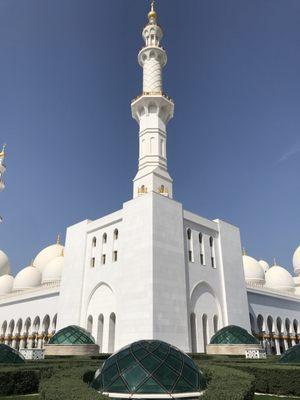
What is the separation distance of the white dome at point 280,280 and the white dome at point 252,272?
3.13 m

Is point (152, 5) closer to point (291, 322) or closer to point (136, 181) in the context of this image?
point (136, 181)

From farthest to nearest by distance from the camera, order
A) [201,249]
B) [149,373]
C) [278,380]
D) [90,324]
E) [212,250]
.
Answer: [212,250]
[201,249]
[90,324]
[278,380]
[149,373]

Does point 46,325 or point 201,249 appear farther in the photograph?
point 46,325

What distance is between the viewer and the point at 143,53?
107ft

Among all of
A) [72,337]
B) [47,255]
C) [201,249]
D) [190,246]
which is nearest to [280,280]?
[201,249]

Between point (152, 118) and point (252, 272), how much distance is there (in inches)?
860

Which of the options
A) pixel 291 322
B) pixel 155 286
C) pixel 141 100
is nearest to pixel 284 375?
pixel 155 286

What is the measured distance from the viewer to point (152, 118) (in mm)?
29812

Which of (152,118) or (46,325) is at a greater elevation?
(152,118)

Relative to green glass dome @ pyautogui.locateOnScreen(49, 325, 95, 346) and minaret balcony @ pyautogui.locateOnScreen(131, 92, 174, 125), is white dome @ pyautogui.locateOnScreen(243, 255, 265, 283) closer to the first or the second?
minaret balcony @ pyautogui.locateOnScreen(131, 92, 174, 125)

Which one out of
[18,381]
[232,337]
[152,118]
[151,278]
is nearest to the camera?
[18,381]

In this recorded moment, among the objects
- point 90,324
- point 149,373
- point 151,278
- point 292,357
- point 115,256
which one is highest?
point 115,256

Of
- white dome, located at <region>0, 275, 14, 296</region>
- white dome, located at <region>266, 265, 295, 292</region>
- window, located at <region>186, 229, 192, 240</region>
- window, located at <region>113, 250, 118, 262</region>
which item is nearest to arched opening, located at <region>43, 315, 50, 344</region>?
white dome, located at <region>0, 275, 14, 296</region>

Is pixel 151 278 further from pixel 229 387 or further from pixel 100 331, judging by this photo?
pixel 229 387
